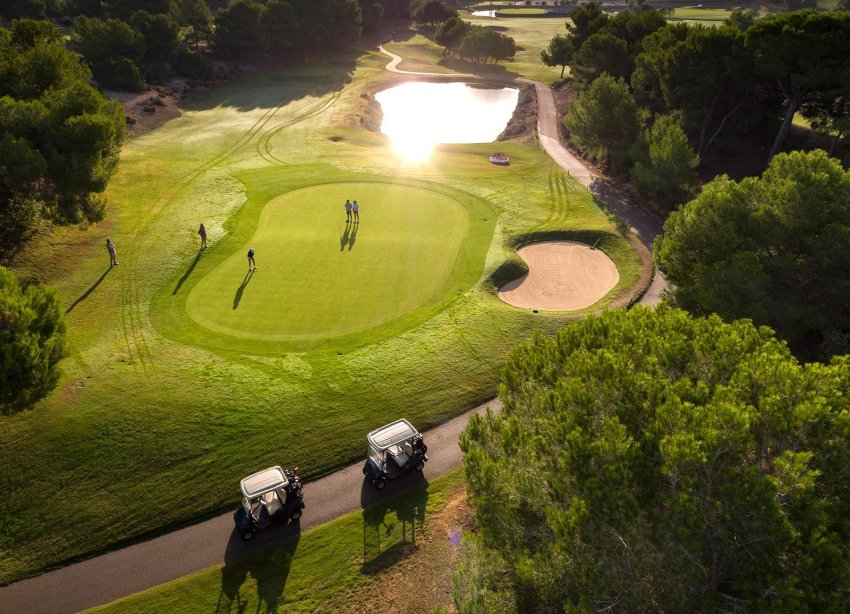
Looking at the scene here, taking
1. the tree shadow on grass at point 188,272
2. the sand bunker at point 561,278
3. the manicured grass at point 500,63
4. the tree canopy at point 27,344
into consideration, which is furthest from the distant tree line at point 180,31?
the sand bunker at point 561,278

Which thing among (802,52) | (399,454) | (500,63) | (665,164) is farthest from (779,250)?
(500,63)

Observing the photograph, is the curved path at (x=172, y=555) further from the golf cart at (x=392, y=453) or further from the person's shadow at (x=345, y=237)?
the person's shadow at (x=345, y=237)

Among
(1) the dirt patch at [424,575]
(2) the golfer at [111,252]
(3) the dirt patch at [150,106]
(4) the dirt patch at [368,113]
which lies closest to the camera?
(1) the dirt patch at [424,575]

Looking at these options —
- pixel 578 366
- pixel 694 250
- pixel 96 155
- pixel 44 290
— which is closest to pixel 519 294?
pixel 694 250

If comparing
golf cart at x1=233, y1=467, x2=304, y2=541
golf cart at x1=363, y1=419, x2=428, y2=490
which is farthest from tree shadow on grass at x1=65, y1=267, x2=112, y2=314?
golf cart at x1=363, y1=419, x2=428, y2=490

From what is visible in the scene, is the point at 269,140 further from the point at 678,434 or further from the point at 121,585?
the point at 678,434

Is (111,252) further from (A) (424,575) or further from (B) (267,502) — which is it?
(A) (424,575)

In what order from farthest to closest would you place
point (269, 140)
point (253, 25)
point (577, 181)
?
point (253, 25), point (269, 140), point (577, 181)
